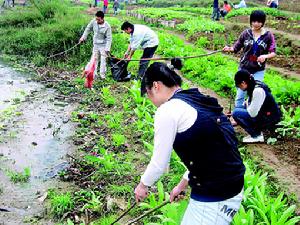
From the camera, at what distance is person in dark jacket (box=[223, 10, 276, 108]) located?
609 cm

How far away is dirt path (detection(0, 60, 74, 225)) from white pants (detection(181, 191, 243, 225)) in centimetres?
266

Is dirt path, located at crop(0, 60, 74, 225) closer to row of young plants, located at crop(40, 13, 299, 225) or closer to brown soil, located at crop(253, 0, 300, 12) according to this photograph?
row of young plants, located at crop(40, 13, 299, 225)

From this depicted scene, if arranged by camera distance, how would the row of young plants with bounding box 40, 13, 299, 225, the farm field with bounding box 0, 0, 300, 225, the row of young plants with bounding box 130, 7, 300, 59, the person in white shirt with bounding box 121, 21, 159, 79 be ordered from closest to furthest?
1. the row of young plants with bounding box 40, 13, 299, 225
2. the farm field with bounding box 0, 0, 300, 225
3. the person in white shirt with bounding box 121, 21, 159, 79
4. the row of young plants with bounding box 130, 7, 300, 59

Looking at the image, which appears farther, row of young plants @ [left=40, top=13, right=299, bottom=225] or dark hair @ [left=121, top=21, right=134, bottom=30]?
dark hair @ [left=121, top=21, right=134, bottom=30]

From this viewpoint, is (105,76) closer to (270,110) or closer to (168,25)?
(270,110)

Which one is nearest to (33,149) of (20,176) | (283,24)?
(20,176)

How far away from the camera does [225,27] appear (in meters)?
17.6

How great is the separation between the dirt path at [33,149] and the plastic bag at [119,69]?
172 centimetres

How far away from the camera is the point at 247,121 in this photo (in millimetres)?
6246

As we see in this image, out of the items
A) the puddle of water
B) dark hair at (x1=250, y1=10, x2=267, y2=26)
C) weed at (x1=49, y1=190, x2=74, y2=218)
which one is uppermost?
dark hair at (x1=250, y1=10, x2=267, y2=26)

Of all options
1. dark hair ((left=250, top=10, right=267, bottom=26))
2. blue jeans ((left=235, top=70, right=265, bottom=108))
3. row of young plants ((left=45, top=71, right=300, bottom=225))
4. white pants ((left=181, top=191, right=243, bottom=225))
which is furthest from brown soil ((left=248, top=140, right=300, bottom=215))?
white pants ((left=181, top=191, right=243, bottom=225))

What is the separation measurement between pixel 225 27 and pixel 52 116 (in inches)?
446

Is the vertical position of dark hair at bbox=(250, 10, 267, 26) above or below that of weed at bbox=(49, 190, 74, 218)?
above

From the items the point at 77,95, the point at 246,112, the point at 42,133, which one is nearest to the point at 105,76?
the point at 77,95
